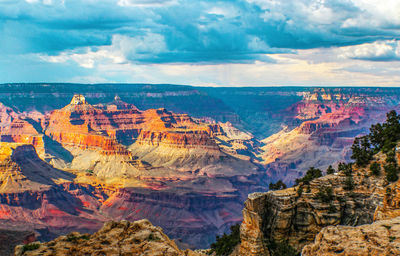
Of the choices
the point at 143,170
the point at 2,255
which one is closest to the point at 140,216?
the point at 143,170

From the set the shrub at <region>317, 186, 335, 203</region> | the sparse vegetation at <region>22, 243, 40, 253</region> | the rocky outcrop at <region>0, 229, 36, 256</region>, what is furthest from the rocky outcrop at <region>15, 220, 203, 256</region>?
the rocky outcrop at <region>0, 229, 36, 256</region>

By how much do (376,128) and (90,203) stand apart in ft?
410

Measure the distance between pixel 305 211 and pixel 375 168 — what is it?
22.9 feet

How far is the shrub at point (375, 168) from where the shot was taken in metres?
40.9

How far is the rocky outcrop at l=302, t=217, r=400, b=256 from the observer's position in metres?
23.1

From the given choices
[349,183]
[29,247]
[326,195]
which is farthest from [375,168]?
[29,247]

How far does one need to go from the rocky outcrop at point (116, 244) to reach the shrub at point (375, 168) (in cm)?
2075

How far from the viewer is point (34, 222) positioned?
444ft

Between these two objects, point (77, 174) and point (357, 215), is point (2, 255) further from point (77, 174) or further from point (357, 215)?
point (77, 174)

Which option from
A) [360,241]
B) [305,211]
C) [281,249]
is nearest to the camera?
[360,241]

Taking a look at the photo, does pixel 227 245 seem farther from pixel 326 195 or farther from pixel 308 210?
pixel 326 195

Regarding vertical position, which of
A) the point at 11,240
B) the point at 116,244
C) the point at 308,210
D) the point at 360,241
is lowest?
the point at 11,240

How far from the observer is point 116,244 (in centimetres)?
2562

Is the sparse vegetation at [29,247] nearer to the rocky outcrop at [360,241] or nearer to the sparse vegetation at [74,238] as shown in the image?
the sparse vegetation at [74,238]
